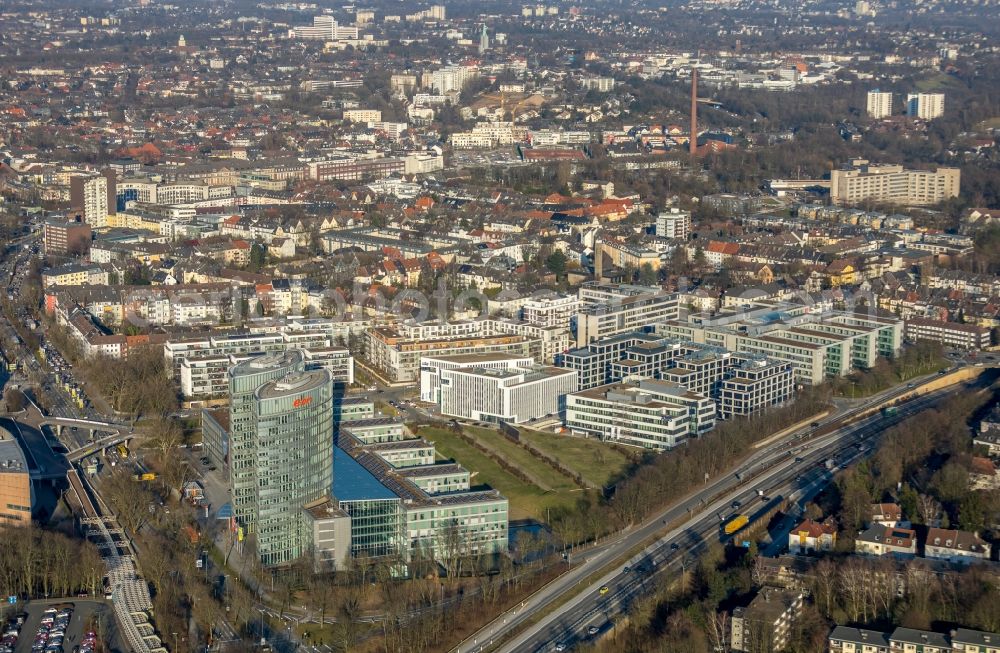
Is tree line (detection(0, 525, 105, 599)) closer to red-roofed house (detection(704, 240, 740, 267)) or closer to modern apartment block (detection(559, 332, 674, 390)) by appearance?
modern apartment block (detection(559, 332, 674, 390))

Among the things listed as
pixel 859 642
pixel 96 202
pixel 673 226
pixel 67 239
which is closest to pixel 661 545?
pixel 859 642

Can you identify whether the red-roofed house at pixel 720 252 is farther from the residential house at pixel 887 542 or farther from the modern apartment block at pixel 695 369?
the residential house at pixel 887 542

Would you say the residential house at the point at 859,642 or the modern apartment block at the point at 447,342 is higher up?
the modern apartment block at the point at 447,342

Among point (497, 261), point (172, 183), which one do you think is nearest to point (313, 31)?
point (172, 183)

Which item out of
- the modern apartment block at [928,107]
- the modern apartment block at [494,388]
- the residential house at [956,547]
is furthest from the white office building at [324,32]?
the residential house at [956,547]

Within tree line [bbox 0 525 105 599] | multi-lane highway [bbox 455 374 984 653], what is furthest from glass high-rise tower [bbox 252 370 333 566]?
multi-lane highway [bbox 455 374 984 653]

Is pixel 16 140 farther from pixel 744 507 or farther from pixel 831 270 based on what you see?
pixel 744 507

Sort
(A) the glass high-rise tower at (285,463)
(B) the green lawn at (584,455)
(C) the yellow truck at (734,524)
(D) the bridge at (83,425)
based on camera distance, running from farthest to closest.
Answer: (D) the bridge at (83,425) → (B) the green lawn at (584,455) → (C) the yellow truck at (734,524) → (A) the glass high-rise tower at (285,463)

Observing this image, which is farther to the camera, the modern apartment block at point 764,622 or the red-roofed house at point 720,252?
the red-roofed house at point 720,252

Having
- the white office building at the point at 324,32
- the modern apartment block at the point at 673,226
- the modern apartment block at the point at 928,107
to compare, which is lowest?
the modern apartment block at the point at 673,226
